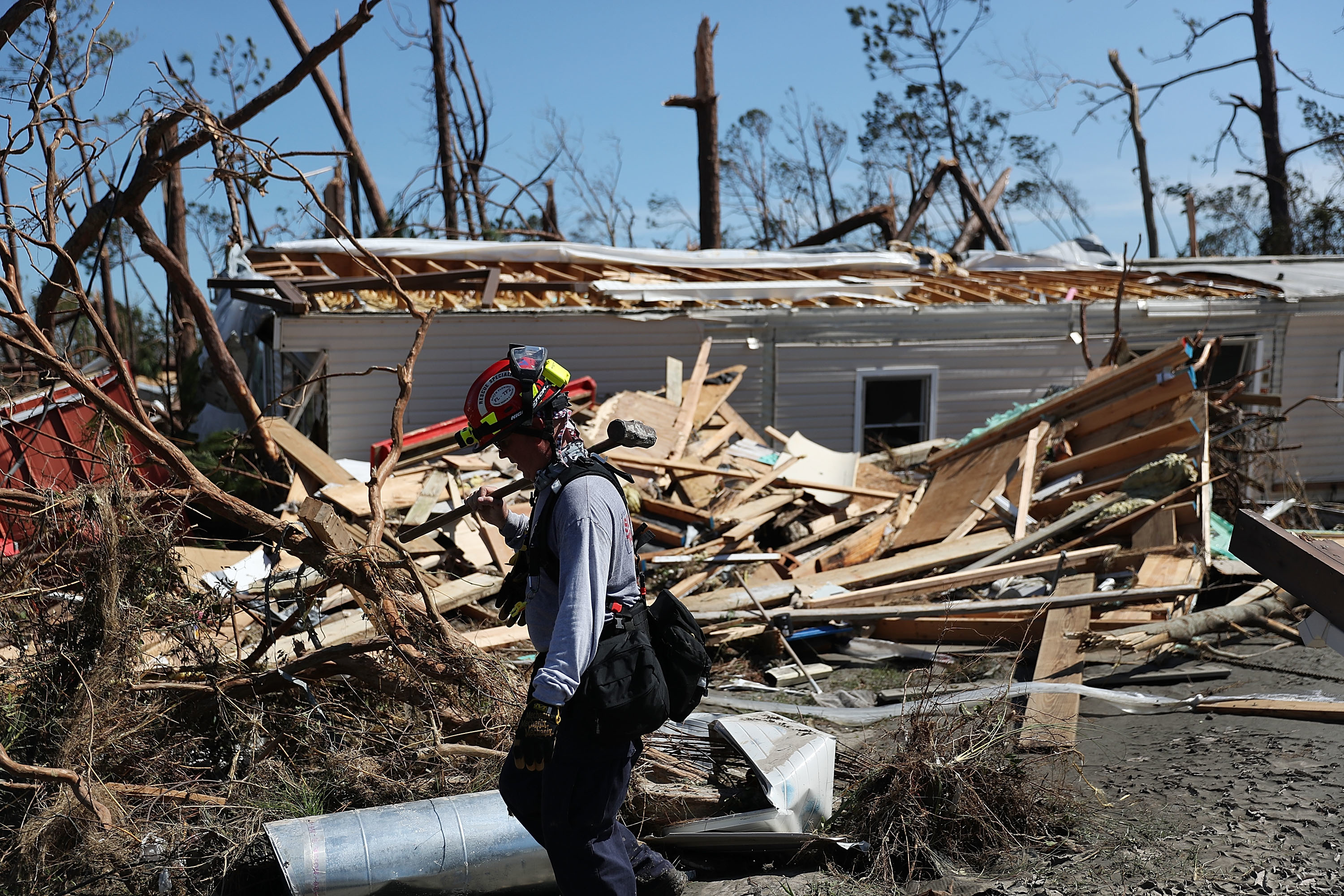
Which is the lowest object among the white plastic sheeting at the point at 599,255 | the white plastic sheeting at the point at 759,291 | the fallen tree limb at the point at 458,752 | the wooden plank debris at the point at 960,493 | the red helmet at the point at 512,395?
the fallen tree limb at the point at 458,752

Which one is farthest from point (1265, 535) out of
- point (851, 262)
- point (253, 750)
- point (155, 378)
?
point (155, 378)

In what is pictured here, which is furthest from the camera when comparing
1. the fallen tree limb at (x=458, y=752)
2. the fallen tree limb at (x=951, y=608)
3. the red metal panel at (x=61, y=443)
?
the fallen tree limb at (x=951, y=608)

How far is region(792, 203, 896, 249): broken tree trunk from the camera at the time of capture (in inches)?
787

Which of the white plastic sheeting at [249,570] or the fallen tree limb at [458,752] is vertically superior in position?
the fallen tree limb at [458,752]

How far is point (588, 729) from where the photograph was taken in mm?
2883

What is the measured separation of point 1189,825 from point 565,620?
10.1 feet

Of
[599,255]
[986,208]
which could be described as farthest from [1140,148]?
[599,255]

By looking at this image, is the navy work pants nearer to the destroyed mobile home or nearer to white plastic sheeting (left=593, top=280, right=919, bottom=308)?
the destroyed mobile home

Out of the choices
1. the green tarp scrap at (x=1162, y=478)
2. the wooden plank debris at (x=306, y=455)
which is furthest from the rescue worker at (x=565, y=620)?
the wooden plank debris at (x=306, y=455)

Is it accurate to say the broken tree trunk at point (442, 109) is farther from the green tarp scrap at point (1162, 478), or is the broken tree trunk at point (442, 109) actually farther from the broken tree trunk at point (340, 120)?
the green tarp scrap at point (1162, 478)

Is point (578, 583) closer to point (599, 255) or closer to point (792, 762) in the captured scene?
point (792, 762)

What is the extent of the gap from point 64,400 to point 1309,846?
9356mm

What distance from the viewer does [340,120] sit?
20281 mm

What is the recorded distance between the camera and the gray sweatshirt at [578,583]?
9.00 ft
